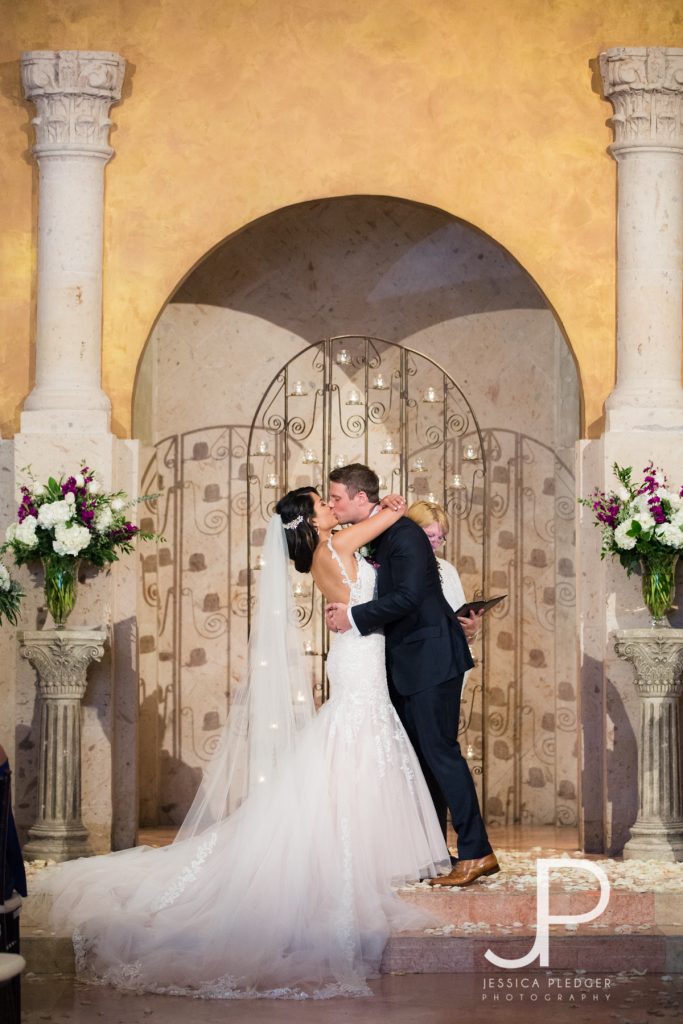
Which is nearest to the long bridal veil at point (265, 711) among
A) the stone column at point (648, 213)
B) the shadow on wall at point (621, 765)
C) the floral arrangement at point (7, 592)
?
the floral arrangement at point (7, 592)

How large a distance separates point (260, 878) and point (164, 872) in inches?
17.2

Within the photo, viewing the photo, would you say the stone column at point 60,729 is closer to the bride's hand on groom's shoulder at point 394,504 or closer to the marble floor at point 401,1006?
the marble floor at point 401,1006

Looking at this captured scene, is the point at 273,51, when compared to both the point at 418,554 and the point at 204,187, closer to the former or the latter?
the point at 204,187

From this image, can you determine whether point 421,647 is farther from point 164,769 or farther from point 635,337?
point 164,769

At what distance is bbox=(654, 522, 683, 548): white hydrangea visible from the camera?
696 centimetres

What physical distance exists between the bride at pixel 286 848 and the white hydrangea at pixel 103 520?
1.19 meters

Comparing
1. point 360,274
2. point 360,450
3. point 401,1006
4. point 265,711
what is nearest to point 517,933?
point 401,1006

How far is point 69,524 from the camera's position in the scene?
23.3 feet

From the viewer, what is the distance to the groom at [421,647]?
6.28 m

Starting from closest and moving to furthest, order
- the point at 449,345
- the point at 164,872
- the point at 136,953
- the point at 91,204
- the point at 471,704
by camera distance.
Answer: the point at 136,953
the point at 164,872
the point at 91,204
the point at 471,704
the point at 449,345

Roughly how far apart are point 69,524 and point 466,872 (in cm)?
249

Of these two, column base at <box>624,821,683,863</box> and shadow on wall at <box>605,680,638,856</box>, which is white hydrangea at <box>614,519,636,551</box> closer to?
shadow on wall at <box>605,680,638,856</box>

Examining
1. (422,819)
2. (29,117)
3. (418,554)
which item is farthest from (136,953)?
(29,117)

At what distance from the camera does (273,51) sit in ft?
26.1
